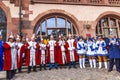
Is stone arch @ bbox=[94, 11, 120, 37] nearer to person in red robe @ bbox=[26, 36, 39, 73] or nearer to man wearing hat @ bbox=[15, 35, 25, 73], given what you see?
person in red robe @ bbox=[26, 36, 39, 73]

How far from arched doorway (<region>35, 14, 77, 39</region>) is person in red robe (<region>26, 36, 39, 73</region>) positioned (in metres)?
4.29

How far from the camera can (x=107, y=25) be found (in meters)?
16.1

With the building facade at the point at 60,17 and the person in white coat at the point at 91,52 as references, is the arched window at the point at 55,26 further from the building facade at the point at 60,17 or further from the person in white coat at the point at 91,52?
the person in white coat at the point at 91,52

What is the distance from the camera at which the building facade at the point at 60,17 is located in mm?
13719

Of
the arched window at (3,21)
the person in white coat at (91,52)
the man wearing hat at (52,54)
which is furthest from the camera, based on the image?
the arched window at (3,21)

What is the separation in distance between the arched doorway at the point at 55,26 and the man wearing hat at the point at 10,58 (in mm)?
5636

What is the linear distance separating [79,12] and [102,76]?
7459mm

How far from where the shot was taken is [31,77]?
27.7ft

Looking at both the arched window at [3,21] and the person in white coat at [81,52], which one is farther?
the arched window at [3,21]

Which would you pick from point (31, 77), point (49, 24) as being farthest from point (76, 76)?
point (49, 24)

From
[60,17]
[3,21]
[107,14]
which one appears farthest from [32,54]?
[107,14]

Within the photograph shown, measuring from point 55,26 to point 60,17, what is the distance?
777mm

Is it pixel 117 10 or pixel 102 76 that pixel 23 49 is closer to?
pixel 102 76

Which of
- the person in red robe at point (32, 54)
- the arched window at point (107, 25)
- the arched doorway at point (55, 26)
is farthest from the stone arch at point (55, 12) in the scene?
the person in red robe at point (32, 54)
